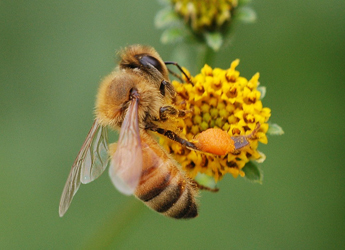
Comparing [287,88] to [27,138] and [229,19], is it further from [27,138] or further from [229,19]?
[27,138]

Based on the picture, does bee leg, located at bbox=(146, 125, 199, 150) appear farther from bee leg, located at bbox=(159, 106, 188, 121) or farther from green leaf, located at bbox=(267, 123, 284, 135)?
green leaf, located at bbox=(267, 123, 284, 135)

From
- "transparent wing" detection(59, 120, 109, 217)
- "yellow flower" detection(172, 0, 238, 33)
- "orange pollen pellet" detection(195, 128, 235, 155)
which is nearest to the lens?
"orange pollen pellet" detection(195, 128, 235, 155)

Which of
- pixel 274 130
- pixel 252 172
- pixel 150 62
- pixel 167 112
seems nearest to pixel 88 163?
pixel 167 112

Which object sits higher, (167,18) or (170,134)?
(167,18)

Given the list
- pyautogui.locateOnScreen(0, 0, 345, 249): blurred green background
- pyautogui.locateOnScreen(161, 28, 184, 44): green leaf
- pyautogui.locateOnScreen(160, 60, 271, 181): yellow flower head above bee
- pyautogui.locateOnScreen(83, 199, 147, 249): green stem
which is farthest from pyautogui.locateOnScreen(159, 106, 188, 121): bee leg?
pyautogui.locateOnScreen(0, 0, 345, 249): blurred green background

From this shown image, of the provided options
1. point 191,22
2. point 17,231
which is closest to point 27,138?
point 17,231

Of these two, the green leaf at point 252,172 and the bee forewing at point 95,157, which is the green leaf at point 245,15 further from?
the bee forewing at point 95,157

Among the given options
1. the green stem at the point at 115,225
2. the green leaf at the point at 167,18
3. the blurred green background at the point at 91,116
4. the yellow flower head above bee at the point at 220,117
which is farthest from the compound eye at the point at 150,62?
the blurred green background at the point at 91,116

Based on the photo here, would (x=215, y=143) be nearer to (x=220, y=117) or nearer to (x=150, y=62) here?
(x=220, y=117)
